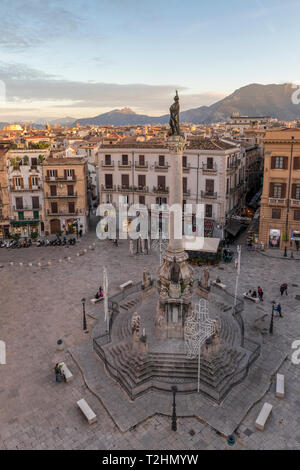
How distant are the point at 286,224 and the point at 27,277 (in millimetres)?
26865

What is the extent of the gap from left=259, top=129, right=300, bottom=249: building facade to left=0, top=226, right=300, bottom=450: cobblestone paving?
3830 mm

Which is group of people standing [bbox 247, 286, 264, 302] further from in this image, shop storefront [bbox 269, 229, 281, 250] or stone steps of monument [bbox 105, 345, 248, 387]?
shop storefront [bbox 269, 229, 281, 250]

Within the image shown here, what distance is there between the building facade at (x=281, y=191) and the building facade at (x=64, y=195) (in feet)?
73.7

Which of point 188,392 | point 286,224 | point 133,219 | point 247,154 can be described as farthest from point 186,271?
point 247,154

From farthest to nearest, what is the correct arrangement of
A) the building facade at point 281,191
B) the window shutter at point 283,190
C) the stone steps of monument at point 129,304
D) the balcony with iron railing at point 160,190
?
the balcony with iron railing at point 160,190
the window shutter at point 283,190
the building facade at point 281,191
the stone steps of monument at point 129,304

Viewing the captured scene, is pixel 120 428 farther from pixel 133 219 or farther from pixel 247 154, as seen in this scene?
pixel 247 154

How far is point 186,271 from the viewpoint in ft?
67.2

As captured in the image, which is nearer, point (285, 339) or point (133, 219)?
point (285, 339)

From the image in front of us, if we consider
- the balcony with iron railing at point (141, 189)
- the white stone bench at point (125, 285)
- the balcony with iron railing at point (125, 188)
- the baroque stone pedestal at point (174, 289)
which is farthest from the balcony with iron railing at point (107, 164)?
the baroque stone pedestal at point (174, 289)

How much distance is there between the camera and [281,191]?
37.7 m

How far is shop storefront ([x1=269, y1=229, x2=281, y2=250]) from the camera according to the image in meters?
39.0

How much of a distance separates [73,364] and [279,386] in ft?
35.5

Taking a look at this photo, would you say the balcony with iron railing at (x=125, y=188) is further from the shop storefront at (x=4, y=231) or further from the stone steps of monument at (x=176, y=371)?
the stone steps of monument at (x=176, y=371)

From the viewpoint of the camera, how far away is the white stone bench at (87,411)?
15.6 m
